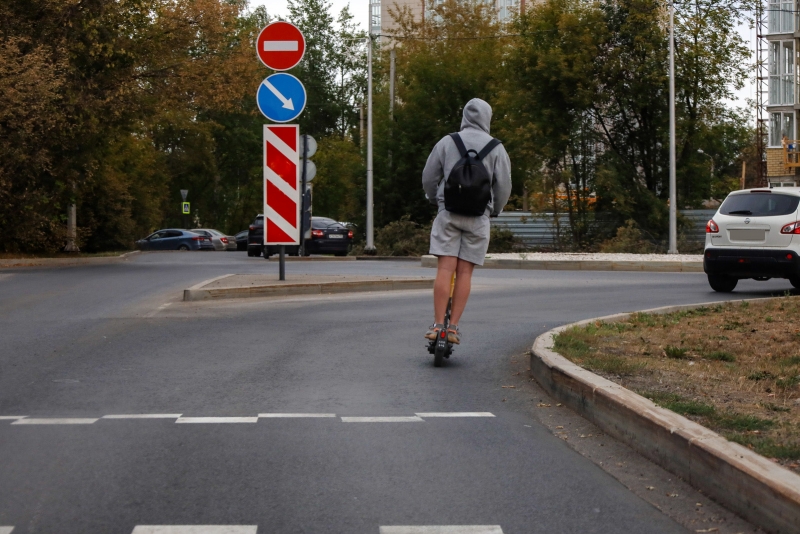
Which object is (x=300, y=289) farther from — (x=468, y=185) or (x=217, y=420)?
(x=217, y=420)

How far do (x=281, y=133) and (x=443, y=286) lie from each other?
738 centimetres

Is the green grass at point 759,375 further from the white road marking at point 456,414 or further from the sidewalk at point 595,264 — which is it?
the sidewalk at point 595,264

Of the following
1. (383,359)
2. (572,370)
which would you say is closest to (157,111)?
(383,359)

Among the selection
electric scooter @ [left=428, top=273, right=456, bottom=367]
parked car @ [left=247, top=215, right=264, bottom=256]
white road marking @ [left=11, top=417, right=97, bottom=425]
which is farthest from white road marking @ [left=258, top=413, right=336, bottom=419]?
parked car @ [left=247, top=215, right=264, bottom=256]

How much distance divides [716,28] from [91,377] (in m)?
31.6

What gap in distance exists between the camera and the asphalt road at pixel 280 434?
4.26 metres

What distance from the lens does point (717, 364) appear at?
24.9 ft

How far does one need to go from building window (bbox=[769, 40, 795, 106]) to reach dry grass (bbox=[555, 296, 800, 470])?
48442mm

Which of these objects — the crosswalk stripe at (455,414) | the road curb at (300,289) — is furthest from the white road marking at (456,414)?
the road curb at (300,289)

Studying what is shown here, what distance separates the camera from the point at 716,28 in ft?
116

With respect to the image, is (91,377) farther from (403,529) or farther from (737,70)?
(737,70)

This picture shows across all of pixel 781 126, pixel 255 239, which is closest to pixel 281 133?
pixel 255 239

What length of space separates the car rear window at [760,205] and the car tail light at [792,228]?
0.21 m

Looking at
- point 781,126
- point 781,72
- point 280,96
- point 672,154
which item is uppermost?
point 781,72
